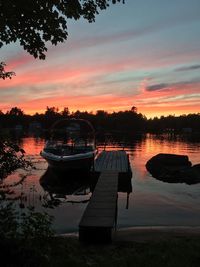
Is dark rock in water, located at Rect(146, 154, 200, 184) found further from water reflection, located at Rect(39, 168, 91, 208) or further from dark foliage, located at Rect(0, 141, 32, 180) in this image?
dark foliage, located at Rect(0, 141, 32, 180)

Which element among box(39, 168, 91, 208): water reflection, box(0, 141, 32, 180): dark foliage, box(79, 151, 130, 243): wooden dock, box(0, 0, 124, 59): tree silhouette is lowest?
box(39, 168, 91, 208): water reflection

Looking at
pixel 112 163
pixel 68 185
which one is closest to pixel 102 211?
pixel 68 185

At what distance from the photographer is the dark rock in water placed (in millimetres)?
32281

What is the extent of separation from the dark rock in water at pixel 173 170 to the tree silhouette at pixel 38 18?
26452 mm

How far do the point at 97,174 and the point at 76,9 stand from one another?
65.3 ft

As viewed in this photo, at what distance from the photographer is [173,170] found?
35375 mm

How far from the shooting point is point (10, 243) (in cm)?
668

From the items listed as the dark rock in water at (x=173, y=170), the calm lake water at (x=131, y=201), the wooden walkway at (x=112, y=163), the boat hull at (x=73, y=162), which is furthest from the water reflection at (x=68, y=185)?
the dark rock in water at (x=173, y=170)

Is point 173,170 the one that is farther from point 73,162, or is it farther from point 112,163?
point 73,162

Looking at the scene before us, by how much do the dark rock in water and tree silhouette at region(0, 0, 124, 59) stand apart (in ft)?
86.8

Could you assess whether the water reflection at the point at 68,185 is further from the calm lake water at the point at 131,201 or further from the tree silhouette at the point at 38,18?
the tree silhouette at the point at 38,18

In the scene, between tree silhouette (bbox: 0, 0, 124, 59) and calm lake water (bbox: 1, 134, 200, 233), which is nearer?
tree silhouette (bbox: 0, 0, 124, 59)

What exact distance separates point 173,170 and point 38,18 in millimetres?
30855

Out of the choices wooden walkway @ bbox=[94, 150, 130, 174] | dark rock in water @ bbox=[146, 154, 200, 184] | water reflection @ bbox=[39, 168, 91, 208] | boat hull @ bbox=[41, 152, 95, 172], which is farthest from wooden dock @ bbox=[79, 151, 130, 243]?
dark rock in water @ bbox=[146, 154, 200, 184]
